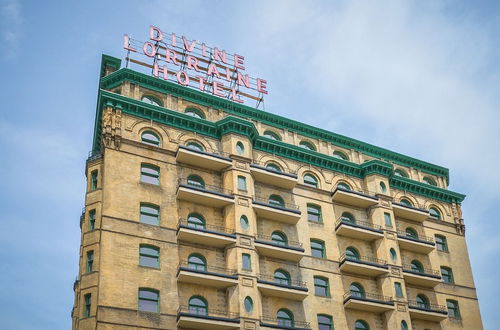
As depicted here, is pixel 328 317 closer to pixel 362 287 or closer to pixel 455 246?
pixel 362 287

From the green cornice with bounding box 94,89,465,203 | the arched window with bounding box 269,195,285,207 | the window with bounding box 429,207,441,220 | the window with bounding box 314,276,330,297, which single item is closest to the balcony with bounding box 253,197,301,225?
the arched window with bounding box 269,195,285,207

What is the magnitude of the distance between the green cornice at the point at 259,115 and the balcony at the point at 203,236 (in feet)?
46.5

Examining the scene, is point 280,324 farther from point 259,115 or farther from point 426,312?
point 259,115

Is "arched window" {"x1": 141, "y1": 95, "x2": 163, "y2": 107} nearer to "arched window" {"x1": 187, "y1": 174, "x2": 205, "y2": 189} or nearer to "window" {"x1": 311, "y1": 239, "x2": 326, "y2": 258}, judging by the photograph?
"arched window" {"x1": 187, "y1": 174, "x2": 205, "y2": 189}

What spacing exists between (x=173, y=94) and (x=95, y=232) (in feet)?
55.1

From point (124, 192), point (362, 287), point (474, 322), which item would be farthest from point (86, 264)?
point (474, 322)

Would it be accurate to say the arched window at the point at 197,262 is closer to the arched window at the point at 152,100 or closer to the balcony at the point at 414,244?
the arched window at the point at 152,100

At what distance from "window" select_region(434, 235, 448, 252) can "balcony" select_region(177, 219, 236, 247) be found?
25.3 m

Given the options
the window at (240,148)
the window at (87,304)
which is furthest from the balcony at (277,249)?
the window at (87,304)

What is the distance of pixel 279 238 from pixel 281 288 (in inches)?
243

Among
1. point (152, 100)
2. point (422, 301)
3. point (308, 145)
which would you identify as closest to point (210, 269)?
point (152, 100)

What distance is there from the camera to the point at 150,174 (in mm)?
55938

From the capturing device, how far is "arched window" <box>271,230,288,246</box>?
58.3 metres

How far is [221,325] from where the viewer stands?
4909cm
